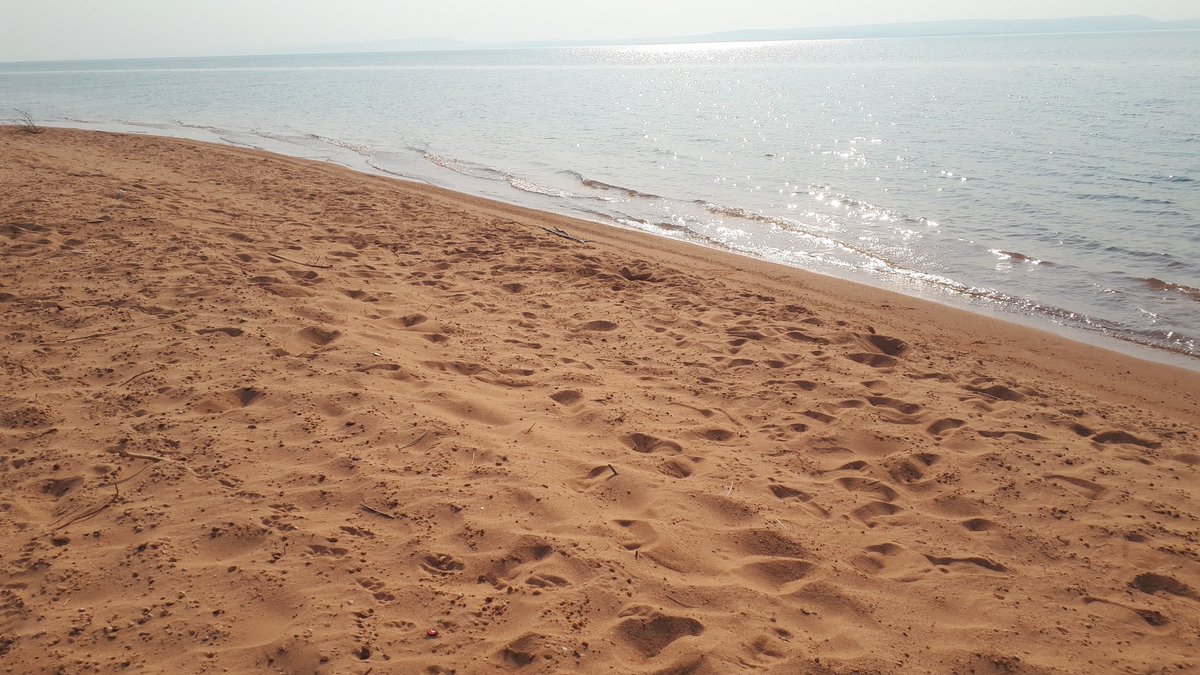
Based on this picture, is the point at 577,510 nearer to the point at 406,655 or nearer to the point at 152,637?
the point at 406,655

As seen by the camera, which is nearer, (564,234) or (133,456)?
(133,456)

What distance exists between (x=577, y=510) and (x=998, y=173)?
1335 centimetres

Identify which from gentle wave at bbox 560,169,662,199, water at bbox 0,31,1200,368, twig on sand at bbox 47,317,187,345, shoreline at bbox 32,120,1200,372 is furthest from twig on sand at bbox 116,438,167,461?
gentle wave at bbox 560,169,662,199

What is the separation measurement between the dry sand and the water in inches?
85.9

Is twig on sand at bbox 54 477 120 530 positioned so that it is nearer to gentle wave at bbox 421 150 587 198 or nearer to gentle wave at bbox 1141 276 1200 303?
gentle wave at bbox 1141 276 1200 303

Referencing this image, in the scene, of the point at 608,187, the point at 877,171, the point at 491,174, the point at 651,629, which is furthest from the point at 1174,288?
the point at 491,174

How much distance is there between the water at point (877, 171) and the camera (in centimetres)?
798

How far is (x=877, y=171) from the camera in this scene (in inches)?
561

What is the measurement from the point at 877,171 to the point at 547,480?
12998 mm

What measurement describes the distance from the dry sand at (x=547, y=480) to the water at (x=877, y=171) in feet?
7.16

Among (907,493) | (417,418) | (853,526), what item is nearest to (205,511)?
(417,418)

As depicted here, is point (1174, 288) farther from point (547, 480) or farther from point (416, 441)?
point (416, 441)

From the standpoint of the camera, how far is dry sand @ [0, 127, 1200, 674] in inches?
95.4

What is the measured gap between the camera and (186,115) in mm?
25484
